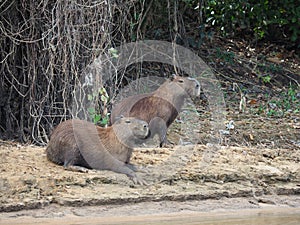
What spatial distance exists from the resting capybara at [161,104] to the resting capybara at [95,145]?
1.04 metres

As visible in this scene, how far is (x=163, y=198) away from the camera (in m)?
5.04

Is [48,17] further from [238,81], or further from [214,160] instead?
[238,81]

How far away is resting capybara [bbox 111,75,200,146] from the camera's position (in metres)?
6.76

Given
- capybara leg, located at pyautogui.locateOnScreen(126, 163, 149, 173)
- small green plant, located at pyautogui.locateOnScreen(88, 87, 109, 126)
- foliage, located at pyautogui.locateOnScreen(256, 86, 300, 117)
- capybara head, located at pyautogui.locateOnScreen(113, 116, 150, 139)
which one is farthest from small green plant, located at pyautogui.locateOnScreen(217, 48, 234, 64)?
capybara leg, located at pyautogui.locateOnScreen(126, 163, 149, 173)

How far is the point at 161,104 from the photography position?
Result: 695 centimetres

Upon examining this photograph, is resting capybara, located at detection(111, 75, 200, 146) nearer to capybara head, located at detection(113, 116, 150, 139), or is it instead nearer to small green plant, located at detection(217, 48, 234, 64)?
capybara head, located at detection(113, 116, 150, 139)

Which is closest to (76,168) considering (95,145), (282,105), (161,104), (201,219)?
(95,145)

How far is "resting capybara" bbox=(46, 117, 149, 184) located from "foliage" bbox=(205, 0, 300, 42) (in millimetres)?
4478

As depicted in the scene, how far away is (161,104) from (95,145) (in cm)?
164

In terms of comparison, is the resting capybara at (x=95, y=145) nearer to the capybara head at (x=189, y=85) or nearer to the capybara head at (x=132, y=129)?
the capybara head at (x=132, y=129)

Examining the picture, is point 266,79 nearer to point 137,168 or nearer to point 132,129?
point 132,129

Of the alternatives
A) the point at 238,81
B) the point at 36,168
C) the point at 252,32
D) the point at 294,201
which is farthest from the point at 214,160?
the point at 252,32

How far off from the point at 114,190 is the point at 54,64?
2.26 meters

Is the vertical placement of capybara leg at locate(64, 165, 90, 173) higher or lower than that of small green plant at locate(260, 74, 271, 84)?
lower
